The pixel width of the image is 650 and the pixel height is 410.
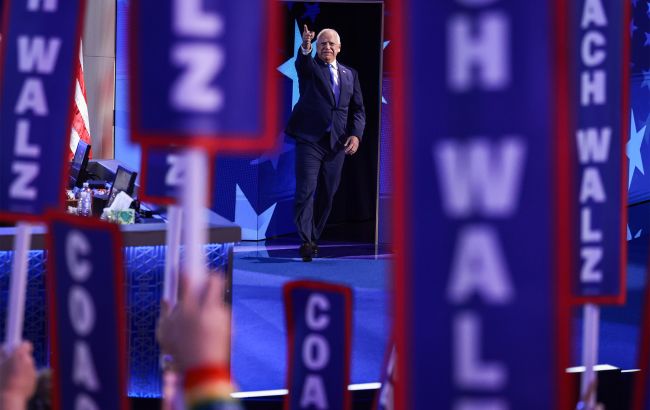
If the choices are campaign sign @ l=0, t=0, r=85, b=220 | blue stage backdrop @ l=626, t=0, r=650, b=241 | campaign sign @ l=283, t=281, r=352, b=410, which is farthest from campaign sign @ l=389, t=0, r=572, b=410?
blue stage backdrop @ l=626, t=0, r=650, b=241

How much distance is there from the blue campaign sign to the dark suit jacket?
16.7 ft

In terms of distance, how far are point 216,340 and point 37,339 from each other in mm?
2398

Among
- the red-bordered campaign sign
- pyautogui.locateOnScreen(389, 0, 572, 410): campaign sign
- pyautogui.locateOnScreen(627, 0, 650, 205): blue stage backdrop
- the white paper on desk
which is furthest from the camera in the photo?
pyautogui.locateOnScreen(627, 0, 650, 205): blue stage backdrop

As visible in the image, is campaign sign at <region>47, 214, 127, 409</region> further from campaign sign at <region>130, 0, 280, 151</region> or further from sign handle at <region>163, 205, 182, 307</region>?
campaign sign at <region>130, 0, 280, 151</region>

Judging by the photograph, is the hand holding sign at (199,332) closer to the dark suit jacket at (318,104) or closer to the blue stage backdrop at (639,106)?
the dark suit jacket at (318,104)

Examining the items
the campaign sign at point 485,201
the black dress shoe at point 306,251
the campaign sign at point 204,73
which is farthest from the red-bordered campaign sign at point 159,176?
the black dress shoe at point 306,251

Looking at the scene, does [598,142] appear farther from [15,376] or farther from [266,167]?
[266,167]

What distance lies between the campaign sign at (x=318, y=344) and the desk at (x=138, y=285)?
1.63 m

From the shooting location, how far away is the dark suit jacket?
249 inches

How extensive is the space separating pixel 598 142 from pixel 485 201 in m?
0.66

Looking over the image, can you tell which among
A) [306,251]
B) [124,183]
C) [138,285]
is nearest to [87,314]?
[138,285]

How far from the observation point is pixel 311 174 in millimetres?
6402

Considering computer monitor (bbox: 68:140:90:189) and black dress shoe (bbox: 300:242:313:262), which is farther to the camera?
black dress shoe (bbox: 300:242:313:262)

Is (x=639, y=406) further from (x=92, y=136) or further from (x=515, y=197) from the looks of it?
(x=92, y=136)
